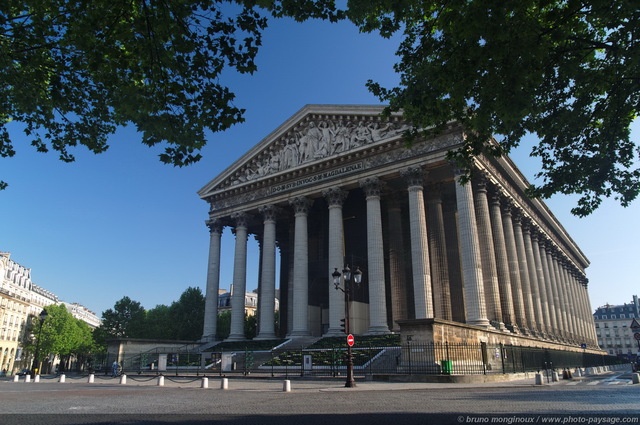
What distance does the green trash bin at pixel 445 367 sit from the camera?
66.5 ft

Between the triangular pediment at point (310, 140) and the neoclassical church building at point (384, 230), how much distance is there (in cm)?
11

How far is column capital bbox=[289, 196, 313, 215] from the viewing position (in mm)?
38625

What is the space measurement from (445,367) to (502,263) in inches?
615

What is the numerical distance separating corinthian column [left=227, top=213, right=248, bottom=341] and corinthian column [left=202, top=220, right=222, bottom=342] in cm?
214

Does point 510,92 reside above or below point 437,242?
below

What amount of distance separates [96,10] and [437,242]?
1204 inches

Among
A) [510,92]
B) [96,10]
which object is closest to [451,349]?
[510,92]

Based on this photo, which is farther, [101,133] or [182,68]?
[101,133]

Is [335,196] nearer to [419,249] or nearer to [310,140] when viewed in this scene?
[310,140]

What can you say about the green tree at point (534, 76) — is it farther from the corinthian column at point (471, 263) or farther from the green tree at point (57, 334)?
the green tree at point (57, 334)

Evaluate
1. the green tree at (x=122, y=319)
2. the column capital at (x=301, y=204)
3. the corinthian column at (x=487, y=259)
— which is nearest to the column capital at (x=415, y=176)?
the corinthian column at (x=487, y=259)

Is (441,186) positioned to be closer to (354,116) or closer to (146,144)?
(354,116)

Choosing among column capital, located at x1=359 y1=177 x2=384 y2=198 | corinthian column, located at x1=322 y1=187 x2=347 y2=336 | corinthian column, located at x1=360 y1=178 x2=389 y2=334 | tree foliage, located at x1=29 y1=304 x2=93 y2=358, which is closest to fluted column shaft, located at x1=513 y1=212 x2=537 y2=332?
corinthian column, located at x1=360 y1=178 x2=389 y2=334

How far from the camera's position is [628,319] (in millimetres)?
122812
